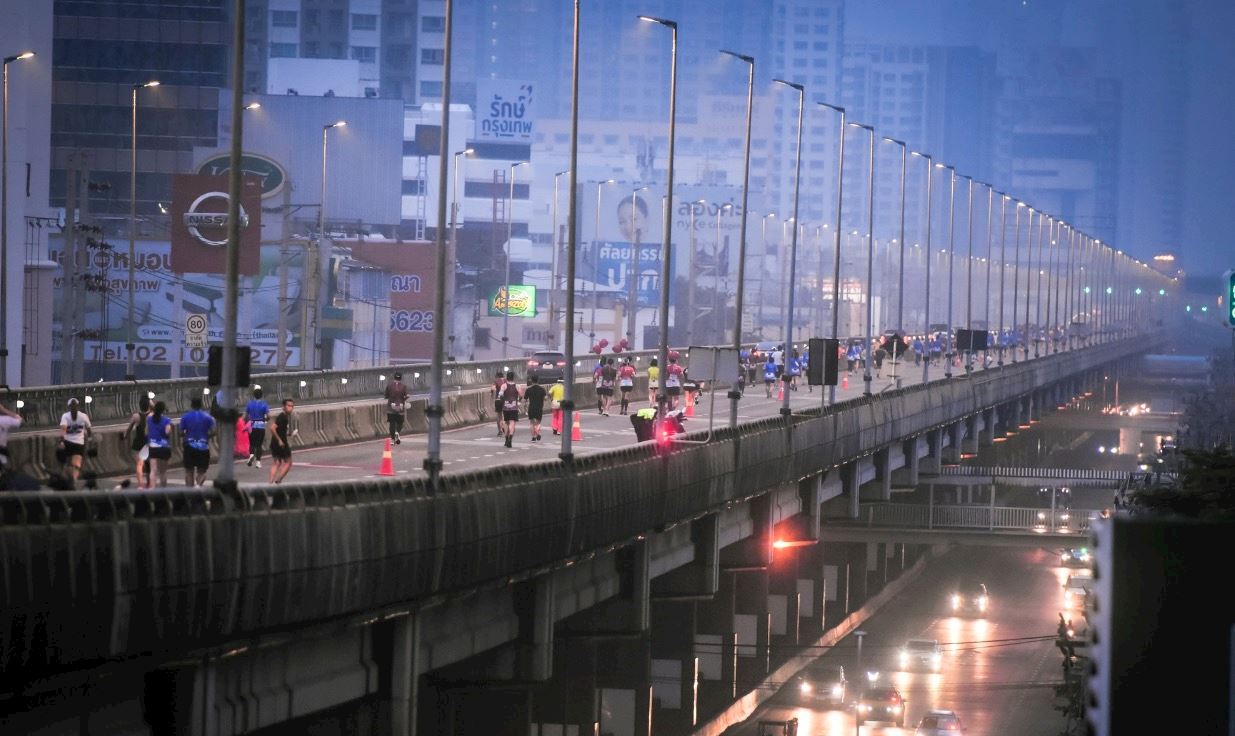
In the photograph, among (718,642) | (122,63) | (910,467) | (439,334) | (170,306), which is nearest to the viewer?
(439,334)

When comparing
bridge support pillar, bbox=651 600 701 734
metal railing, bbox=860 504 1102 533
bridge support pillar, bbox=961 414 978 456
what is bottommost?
bridge support pillar, bbox=651 600 701 734

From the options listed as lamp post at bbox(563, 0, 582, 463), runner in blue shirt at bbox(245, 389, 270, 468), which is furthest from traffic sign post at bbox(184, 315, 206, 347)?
lamp post at bbox(563, 0, 582, 463)

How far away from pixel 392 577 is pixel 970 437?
84.7 meters

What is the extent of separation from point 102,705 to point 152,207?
117 m

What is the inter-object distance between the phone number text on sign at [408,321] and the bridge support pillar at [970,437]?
30085 millimetres

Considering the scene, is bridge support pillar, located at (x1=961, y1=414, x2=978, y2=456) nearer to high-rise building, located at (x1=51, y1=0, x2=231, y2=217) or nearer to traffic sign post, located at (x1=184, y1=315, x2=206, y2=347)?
traffic sign post, located at (x1=184, y1=315, x2=206, y2=347)

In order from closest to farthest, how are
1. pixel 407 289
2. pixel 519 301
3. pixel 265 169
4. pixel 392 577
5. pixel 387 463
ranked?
pixel 392 577
pixel 387 463
pixel 265 169
pixel 407 289
pixel 519 301

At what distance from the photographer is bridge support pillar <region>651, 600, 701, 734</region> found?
54.8 meters

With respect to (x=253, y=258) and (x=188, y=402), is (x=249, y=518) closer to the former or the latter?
(x=188, y=402)

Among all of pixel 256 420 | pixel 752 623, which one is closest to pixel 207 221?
pixel 752 623

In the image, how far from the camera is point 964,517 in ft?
253

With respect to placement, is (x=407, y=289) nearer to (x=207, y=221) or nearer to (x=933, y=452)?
(x=933, y=452)

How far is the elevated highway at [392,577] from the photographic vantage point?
17969 mm

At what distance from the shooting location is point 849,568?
83688mm
